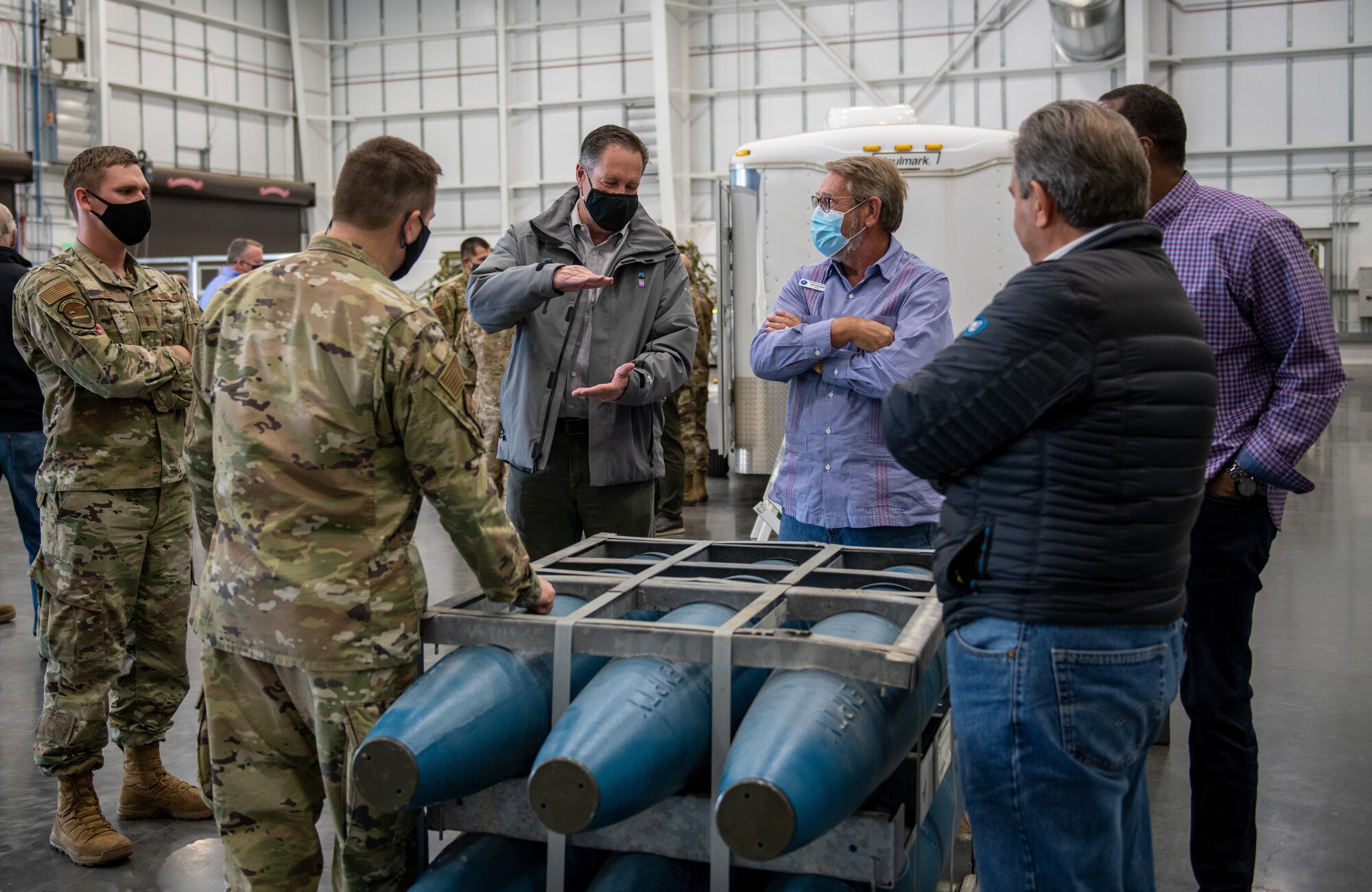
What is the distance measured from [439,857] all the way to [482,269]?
170cm

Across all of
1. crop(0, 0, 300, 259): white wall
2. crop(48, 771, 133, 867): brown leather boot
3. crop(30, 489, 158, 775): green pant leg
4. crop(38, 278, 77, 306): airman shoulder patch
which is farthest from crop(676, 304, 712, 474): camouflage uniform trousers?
crop(0, 0, 300, 259): white wall

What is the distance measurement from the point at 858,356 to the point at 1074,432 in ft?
4.52

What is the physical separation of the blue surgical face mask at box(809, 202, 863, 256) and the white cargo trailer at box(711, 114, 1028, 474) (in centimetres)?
325

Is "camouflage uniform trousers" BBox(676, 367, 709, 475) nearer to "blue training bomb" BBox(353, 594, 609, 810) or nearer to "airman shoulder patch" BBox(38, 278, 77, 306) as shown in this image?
"airman shoulder patch" BBox(38, 278, 77, 306)

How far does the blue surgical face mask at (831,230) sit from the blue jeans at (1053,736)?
156 cm

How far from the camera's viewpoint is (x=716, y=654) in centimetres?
201

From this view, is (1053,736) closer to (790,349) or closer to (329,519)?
(329,519)

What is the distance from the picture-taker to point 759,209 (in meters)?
6.88

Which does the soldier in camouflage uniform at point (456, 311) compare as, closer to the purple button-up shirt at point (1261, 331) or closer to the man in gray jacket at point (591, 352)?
the man in gray jacket at point (591, 352)

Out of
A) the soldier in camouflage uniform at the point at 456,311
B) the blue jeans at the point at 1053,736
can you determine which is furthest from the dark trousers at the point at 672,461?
the blue jeans at the point at 1053,736

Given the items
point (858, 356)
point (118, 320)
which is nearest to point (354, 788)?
point (858, 356)

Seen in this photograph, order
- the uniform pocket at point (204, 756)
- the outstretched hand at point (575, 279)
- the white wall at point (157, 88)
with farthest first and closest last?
the white wall at point (157, 88), the outstretched hand at point (575, 279), the uniform pocket at point (204, 756)

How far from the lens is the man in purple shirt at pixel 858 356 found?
304 cm

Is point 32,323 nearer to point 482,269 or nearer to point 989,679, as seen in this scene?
point 482,269
